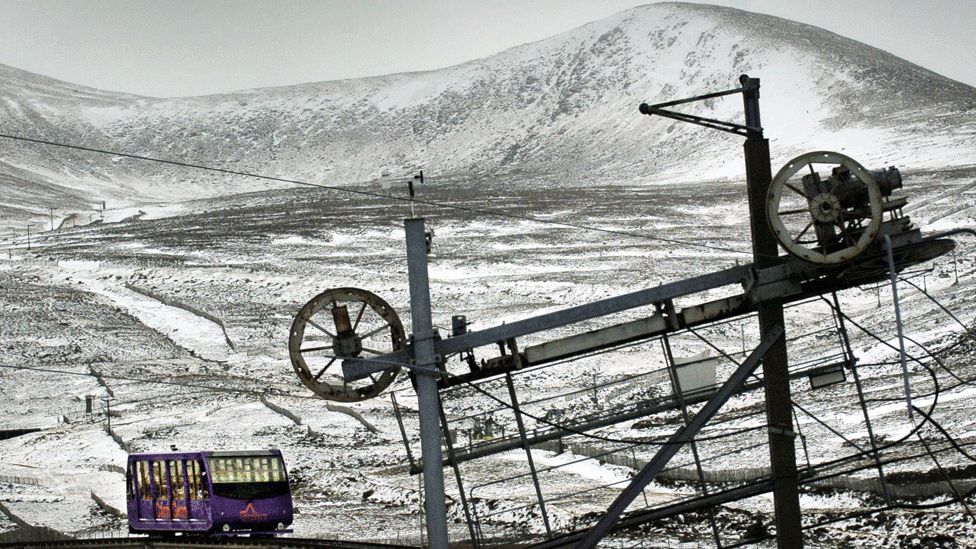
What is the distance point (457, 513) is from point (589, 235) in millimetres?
82692

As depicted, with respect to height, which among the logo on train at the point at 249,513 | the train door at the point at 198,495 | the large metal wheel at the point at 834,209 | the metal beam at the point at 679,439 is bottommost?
the logo on train at the point at 249,513

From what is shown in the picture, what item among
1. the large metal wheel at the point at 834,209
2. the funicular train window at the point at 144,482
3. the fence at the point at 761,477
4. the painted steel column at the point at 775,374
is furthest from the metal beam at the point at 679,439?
the funicular train window at the point at 144,482

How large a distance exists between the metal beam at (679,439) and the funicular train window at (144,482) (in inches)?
831

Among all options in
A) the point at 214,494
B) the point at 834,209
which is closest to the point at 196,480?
the point at 214,494

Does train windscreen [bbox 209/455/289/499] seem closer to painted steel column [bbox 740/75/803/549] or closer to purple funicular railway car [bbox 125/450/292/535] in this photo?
purple funicular railway car [bbox 125/450/292/535]

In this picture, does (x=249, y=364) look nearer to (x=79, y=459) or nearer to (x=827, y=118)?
(x=79, y=459)

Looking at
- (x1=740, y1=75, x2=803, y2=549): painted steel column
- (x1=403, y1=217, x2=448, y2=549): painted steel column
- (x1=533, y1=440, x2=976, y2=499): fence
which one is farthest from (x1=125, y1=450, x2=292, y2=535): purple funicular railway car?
(x1=740, y1=75, x2=803, y2=549): painted steel column

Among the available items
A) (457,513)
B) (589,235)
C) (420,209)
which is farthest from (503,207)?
(457,513)

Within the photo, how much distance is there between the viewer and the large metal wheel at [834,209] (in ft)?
50.3

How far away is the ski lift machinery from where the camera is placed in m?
15.8

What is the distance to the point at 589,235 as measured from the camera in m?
119

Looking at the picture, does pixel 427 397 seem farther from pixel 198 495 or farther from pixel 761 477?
pixel 198 495

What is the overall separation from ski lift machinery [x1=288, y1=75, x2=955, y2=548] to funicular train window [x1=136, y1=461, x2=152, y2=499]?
63.7ft

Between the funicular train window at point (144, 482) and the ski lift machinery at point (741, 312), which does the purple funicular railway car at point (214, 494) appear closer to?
the funicular train window at point (144, 482)
